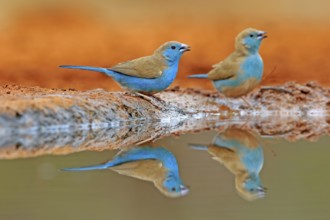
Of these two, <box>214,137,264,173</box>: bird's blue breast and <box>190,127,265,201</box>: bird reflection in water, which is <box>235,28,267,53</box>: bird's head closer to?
<box>190,127,265,201</box>: bird reflection in water

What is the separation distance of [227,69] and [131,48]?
14.2 feet

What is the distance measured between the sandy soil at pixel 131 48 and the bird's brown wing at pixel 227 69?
2.18m

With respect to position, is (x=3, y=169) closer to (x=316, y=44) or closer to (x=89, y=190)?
(x=89, y=190)

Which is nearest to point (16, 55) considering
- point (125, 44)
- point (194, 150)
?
point (125, 44)

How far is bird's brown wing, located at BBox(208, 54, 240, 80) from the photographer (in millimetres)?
8750

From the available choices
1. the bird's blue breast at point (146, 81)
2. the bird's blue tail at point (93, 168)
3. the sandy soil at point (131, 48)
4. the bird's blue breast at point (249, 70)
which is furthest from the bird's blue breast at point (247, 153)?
the sandy soil at point (131, 48)

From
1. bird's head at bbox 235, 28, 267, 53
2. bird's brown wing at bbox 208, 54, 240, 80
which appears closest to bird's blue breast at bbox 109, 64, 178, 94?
bird's brown wing at bbox 208, 54, 240, 80

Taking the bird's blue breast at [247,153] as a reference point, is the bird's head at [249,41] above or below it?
above

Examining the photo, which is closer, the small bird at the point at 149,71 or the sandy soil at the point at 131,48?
the small bird at the point at 149,71

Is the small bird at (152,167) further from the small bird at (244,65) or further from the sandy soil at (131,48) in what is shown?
the sandy soil at (131,48)

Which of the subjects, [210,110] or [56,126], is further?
[210,110]

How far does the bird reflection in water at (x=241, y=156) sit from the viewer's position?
17.3 ft

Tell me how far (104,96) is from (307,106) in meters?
2.63

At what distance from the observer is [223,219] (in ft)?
14.1
